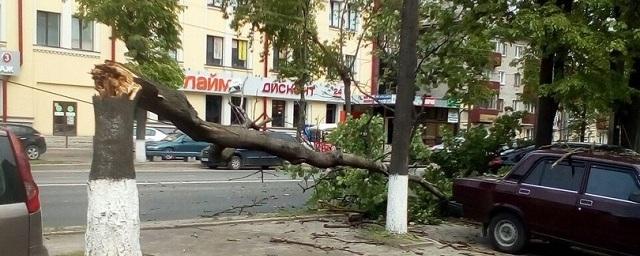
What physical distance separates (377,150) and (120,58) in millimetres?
24322

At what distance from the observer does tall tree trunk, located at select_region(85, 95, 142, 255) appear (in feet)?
18.5

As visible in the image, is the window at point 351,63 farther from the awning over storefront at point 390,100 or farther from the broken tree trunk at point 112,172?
the broken tree trunk at point 112,172

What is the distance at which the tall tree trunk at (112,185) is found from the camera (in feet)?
18.5

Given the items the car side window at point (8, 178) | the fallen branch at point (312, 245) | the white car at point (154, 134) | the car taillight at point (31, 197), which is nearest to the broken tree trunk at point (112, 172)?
the car taillight at point (31, 197)

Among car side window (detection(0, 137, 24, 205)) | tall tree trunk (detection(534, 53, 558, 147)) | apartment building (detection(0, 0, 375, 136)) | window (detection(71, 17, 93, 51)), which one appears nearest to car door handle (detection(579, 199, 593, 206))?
tall tree trunk (detection(534, 53, 558, 147))

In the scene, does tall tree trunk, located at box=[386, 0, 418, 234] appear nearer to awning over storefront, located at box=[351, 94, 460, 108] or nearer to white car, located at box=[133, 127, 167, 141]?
awning over storefront, located at box=[351, 94, 460, 108]

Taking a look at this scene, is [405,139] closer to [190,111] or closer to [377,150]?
[377,150]

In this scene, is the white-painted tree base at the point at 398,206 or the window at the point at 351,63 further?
the window at the point at 351,63

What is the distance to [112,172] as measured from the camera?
570 cm

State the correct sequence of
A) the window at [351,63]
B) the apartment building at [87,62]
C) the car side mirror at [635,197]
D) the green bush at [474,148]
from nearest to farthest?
1. the car side mirror at [635,197]
2. the green bush at [474,148]
3. the window at [351,63]
4. the apartment building at [87,62]

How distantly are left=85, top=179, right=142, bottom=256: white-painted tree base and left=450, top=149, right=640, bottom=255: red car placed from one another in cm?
564

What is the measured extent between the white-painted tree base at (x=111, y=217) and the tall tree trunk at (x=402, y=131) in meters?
4.87

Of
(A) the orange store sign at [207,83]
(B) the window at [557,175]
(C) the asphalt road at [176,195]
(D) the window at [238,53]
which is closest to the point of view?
(B) the window at [557,175]

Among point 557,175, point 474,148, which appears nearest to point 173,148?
point 474,148
